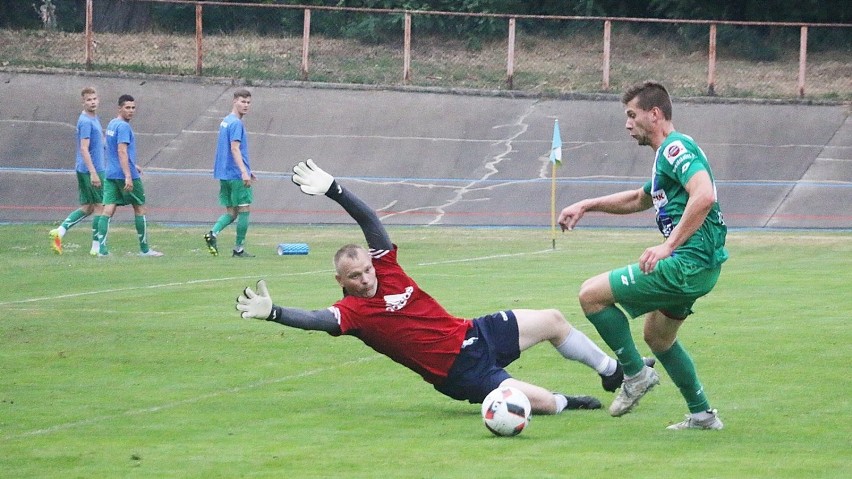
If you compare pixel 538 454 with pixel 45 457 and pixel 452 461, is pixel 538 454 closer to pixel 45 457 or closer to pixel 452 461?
pixel 452 461

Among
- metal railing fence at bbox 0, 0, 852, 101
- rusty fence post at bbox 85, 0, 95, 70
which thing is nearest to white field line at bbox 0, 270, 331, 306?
metal railing fence at bbox 0, 0, 852, 101

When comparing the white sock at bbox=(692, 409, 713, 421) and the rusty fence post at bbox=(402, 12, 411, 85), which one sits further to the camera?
the rusty fence post at bbox=(402, 12, 411, 85)

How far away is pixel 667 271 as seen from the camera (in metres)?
7.30

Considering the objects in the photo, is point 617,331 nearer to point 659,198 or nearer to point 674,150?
point 659,198

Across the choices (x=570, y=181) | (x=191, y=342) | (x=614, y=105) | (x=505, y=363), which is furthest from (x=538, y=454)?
(x=614, y=105)

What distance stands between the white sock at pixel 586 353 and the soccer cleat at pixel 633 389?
1.84 feet

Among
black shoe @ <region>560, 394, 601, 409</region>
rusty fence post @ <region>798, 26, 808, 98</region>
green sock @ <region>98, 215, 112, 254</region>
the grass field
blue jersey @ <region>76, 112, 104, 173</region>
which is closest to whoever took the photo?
the grass field

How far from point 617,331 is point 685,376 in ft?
1.44

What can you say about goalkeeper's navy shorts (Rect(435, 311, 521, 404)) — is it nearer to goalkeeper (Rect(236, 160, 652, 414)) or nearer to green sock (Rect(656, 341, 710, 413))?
goalkeeper (Rect(236, 160, 652, 414))

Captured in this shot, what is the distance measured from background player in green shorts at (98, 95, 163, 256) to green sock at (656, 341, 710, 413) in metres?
12.7

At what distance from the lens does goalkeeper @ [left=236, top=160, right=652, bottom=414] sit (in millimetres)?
7922

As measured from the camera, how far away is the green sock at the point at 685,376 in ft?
24.8

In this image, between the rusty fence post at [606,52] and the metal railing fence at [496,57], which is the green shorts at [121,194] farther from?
the rusty fence post at [606,52]

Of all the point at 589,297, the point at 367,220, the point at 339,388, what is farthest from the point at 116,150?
the point at 589,297
